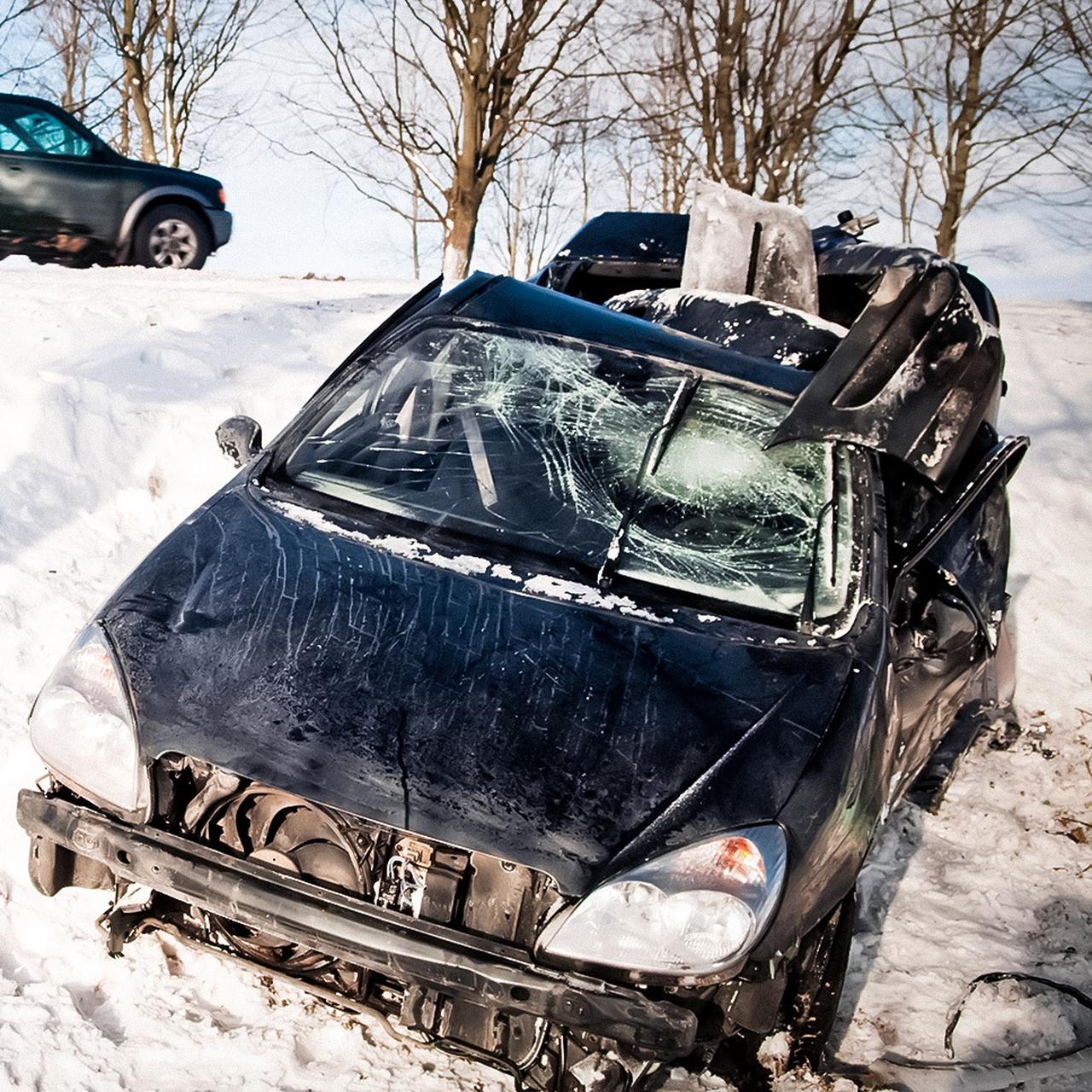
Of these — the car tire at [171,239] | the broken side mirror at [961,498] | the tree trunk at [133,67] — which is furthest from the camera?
the tree trunk at [133,67]

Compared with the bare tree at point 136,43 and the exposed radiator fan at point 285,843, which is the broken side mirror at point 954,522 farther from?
the bare tree at point 136,43

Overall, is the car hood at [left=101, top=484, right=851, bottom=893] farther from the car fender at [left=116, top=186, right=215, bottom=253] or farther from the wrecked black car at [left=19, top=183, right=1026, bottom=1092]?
the car fender at [left=116, top=186, right=215, bottom=253]

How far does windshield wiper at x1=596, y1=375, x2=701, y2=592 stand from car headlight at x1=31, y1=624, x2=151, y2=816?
1.15 meters

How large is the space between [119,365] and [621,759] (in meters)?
5.01

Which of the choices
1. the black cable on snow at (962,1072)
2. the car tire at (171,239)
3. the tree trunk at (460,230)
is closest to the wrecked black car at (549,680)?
the black cable on snow at (962,1072)

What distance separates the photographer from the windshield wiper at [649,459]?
282 centimetres

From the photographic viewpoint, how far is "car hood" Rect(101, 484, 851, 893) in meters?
2.14

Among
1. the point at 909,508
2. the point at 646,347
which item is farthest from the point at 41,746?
the point at 909,508

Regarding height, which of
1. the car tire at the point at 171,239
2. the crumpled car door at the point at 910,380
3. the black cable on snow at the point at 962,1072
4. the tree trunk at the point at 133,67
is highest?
the tree trunk at the point at 133,67

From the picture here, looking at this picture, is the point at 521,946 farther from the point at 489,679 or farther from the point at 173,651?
the point at 173,651

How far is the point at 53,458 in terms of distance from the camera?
540 centimetres

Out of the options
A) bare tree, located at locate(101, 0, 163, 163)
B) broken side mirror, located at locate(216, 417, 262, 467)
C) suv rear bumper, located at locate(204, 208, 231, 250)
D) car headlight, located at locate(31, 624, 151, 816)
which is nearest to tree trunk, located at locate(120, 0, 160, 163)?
bare tree, located at locate(101, 0, 163, 163)

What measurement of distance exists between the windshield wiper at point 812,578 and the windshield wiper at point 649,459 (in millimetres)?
474

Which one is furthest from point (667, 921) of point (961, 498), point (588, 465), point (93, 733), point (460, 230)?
point (460, 230)
